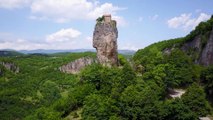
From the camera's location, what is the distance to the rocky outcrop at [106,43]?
256ft

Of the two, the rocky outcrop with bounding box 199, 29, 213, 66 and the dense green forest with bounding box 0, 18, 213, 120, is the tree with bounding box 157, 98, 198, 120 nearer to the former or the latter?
the dense green forest with bounding box 0, 18, 213, 120

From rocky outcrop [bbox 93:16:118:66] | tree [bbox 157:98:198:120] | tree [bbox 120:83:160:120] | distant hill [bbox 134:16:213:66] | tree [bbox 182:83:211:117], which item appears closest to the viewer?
tree [bbox 157:98:198:120]

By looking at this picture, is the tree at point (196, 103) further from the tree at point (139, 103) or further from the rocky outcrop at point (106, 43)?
the rocky outcrop at point (106, 43)

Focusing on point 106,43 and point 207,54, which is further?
point 207,54

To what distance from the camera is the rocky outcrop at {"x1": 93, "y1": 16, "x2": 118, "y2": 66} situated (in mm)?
78062

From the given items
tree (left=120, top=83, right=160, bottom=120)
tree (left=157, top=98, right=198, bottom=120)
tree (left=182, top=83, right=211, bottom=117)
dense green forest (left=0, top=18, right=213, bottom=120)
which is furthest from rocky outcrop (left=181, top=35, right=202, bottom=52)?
tree (left=157, top=98, right=198, bottom=120)

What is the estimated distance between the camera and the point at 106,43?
7800cm

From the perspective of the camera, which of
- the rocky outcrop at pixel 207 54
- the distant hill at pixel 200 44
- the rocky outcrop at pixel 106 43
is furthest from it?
the distant hill at pixel 200 44

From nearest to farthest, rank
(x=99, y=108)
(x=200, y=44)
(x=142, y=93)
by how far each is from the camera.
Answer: (x=142, y=93)
(x=99, y=108)
(x=200, y=44)

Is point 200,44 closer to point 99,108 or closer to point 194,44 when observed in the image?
point 194,44

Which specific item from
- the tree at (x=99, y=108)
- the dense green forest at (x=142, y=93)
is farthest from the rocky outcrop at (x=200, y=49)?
the tree at (x=99, y=108)

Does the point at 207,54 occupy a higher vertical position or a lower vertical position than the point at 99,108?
higher

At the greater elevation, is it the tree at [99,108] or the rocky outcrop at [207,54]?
the rocky outcrop at [207,54]

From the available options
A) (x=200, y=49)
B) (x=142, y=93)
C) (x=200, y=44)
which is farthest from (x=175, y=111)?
(x=200, y=44)
